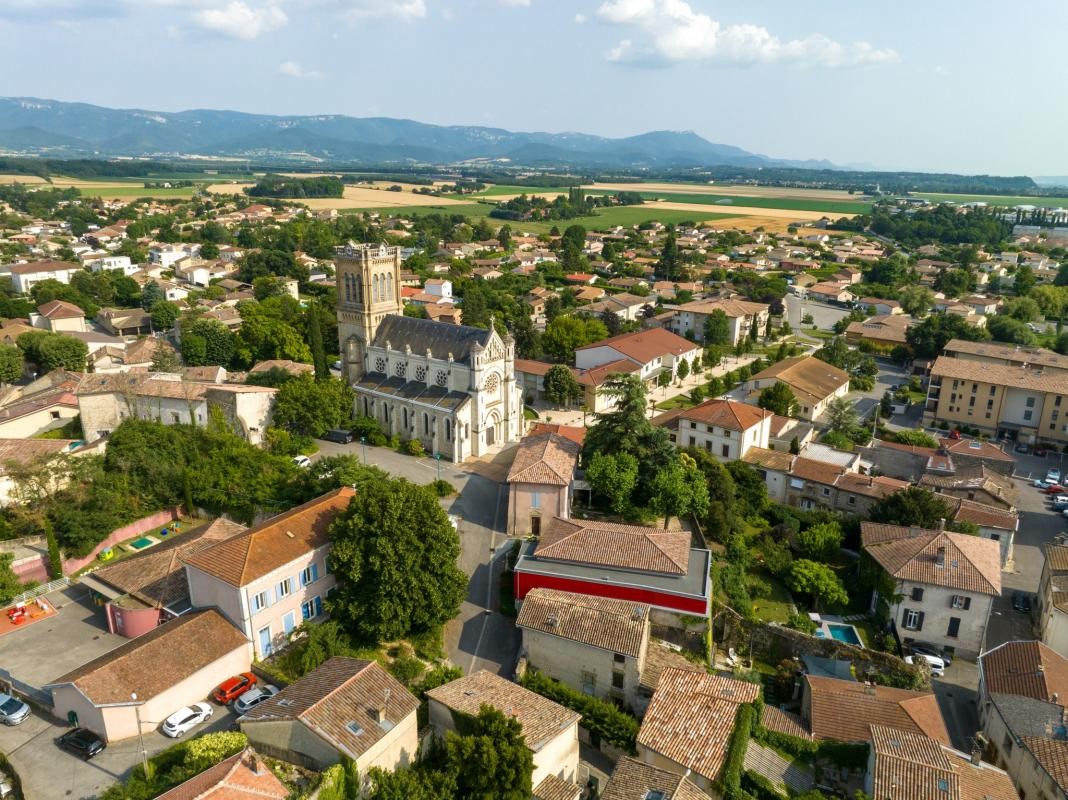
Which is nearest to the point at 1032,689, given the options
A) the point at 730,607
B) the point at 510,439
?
the point at 730,607

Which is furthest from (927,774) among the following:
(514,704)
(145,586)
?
(145,586)

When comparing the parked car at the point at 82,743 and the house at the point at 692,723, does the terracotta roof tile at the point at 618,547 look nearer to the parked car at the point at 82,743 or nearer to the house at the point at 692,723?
the house at the point at 692,723

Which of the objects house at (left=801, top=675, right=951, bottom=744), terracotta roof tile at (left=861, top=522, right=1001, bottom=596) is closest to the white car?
house at (left=801, top=675, right=951, bottom=744)

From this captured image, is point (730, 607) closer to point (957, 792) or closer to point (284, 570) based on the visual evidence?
point (957, 792)

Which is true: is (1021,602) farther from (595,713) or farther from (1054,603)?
(595,713)

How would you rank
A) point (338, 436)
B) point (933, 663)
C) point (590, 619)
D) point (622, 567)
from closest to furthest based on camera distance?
point (590, 619) < point (622, 567) < point (933, 663) < point (338, 436)
